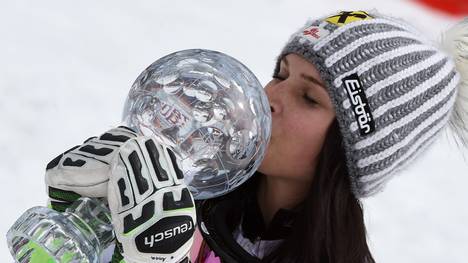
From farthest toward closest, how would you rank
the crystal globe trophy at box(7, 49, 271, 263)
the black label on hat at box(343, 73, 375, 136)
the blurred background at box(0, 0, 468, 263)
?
the blurred background at box(0, 0, 468, 263)
the black label on hat at box(343, 73, 375, 136)
the crystal globe trophy at box(7, 49, 271, 263)

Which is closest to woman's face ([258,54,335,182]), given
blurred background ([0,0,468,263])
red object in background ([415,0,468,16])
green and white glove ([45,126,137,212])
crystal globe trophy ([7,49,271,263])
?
crystal globe trophy ([7,49,271,263])

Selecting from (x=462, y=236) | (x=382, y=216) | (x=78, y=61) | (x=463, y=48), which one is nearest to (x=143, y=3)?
(x=78, y=61)

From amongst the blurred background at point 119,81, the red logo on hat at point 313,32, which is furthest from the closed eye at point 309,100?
the blurred background at point 119,81

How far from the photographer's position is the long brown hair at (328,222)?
1484 millimetres

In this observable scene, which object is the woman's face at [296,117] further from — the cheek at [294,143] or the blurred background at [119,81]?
the blurred background at [119,81]

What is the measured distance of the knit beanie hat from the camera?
1.42 metres

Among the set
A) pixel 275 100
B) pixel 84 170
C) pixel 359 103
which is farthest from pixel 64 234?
pixel 359 103

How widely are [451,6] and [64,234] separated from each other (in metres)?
3.95

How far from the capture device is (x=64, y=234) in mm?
931

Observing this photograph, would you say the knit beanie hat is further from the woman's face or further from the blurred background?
the blurred background

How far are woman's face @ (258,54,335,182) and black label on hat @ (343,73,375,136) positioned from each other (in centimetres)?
5

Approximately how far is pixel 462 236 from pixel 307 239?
1.53 metres

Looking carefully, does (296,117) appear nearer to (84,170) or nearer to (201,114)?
(201,114)

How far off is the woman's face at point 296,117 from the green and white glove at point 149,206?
0.48m
